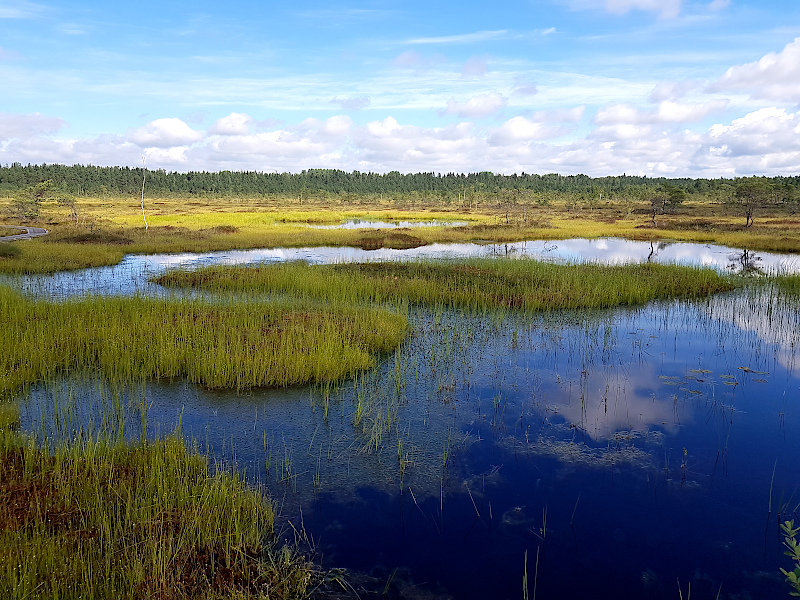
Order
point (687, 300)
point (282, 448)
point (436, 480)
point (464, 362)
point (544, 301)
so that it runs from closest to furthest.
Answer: point (436, 480)
point (282, 448)
point (464, 362)
point (544, 301)
point (687, 300)

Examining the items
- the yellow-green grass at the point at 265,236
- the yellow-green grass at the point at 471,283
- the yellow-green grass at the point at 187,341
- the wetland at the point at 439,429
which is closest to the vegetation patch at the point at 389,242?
the yellow-green grass at the point at 265,236

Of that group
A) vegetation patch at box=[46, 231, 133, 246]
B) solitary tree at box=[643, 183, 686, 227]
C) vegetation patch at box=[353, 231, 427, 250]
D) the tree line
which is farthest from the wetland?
the tree line

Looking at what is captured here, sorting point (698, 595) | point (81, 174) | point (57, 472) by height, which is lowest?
point (698, 595)

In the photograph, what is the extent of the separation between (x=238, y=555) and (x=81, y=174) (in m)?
158

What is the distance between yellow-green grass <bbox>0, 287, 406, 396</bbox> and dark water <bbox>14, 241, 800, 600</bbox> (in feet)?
1.72

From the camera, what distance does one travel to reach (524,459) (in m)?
8.34

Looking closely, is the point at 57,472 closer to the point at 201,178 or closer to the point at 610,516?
the point at 610,516

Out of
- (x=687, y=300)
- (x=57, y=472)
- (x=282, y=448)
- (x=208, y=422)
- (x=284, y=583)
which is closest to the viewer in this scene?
(x=284, y=583)

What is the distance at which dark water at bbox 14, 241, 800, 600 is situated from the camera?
6.01 m

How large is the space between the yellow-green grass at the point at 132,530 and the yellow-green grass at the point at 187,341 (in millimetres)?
3730

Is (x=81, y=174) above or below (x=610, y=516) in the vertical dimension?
above

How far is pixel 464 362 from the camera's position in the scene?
504 inches

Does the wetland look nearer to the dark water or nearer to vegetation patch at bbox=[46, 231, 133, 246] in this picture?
the dark water

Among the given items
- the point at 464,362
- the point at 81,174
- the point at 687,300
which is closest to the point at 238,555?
the point at 464,362
